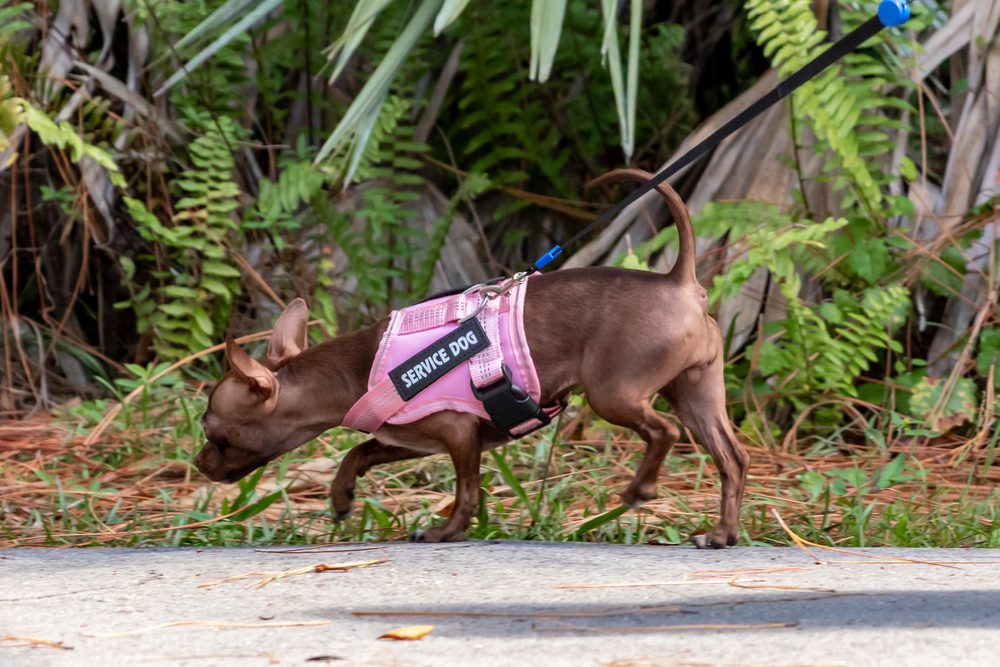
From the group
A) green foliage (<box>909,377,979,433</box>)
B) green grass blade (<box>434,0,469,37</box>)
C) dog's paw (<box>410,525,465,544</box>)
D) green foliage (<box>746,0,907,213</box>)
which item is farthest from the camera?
green foliage (<box>746,0,907,213</box>)

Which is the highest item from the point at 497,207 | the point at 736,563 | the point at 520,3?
the point at 520,3

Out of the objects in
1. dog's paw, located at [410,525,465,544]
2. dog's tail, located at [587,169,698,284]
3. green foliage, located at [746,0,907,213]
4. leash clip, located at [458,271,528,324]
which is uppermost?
green foliage, located at [746,0,907,213]

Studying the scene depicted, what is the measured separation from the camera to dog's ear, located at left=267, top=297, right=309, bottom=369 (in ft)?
13.1

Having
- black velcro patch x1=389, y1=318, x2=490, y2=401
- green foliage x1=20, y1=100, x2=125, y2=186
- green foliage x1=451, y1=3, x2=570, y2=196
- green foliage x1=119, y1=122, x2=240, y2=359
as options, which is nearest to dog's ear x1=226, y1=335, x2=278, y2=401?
black velcro patch x1=389, y1=318, x2=490, y2=401

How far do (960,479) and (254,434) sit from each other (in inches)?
100

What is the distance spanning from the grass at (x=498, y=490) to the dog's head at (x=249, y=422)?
0.12 m

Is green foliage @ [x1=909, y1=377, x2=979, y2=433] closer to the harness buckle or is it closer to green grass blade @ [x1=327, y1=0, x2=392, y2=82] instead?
the harness buckle

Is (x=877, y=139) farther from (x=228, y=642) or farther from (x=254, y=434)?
(x=228, y=642)

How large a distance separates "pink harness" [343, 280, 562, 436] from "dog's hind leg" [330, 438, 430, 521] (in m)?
0.20

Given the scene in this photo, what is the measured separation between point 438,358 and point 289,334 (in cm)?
76

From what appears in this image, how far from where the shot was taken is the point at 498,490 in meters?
4.36

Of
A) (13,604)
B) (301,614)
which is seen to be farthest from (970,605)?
(13,604)

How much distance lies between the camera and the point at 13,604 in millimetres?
2803

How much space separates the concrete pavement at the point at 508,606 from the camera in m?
2.32
